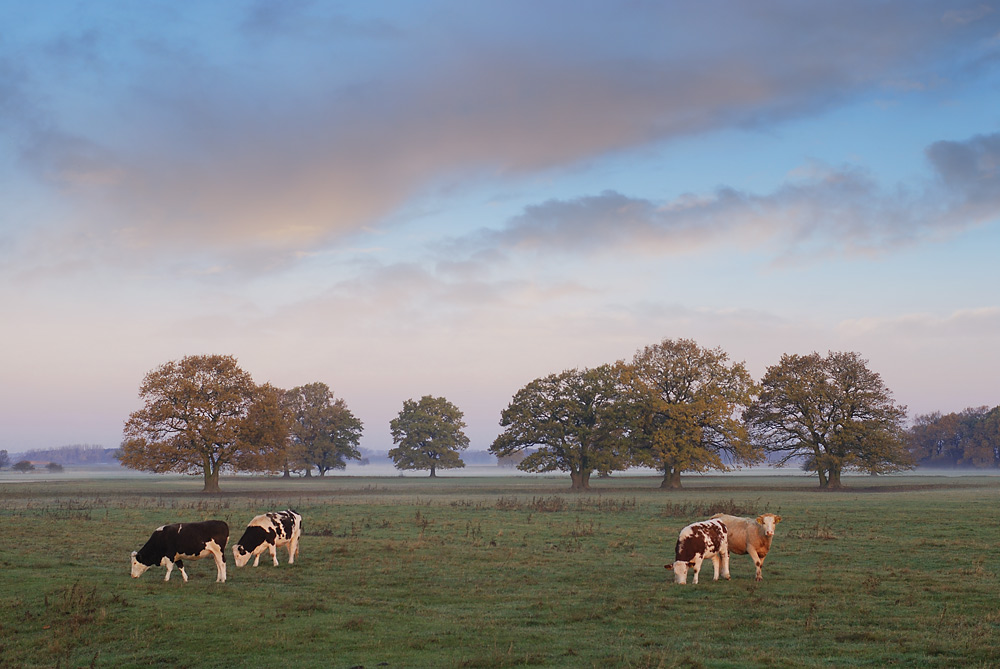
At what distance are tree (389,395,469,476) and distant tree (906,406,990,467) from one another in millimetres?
114533

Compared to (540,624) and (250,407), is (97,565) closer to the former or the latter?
(540,624)

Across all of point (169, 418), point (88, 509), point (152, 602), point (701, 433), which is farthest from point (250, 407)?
point (152, 602)

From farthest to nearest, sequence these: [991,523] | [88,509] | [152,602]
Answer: [88,509] < [991,523] < [152,602]

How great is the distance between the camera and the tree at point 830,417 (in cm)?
7544

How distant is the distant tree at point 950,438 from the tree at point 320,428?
134201 mm

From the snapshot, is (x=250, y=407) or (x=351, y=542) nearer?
(x=351, y=542)

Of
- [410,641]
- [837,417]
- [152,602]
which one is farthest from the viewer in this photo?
[837,417]

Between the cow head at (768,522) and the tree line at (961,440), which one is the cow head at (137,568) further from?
the tree line at (961,440)

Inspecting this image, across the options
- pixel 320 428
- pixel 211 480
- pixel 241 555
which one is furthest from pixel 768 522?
pixel 320 428

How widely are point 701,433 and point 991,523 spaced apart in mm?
40466

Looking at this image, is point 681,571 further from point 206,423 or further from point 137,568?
point 206,423

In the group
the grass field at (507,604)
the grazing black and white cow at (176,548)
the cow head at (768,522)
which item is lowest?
the grass field at (507,604)

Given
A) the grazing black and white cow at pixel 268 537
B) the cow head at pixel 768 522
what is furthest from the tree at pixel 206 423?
the cow head at pixel 768 522

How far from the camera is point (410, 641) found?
45.1 ft
